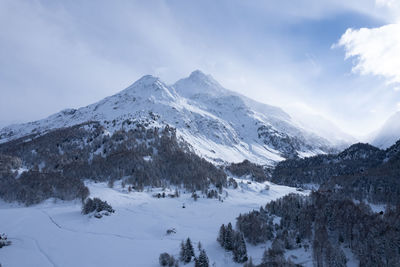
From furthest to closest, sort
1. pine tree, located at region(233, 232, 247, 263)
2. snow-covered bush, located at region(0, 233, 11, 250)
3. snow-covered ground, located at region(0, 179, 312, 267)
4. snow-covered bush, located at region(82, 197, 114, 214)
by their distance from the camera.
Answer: snow-covered bush, located at region(82, 197, 114, 214), pine tree, located at region(233, 232, 247, 263), snow-covered bush, located at region(0, 233, 11, 250), snow-covered ground, located at region(0, 179, 312, 267)

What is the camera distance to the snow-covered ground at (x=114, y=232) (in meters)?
44.9

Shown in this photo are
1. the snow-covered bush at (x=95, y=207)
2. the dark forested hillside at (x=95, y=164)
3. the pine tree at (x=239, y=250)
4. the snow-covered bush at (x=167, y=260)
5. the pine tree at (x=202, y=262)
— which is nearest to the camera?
the pine tree at (x=202, y=262)

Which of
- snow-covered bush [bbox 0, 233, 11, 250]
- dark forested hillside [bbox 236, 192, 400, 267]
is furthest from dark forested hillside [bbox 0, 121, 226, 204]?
dark forested hillside [bbox 236, 192, 400, 267]

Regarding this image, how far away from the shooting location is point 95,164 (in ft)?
454

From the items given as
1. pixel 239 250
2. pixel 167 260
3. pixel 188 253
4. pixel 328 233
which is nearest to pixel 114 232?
pixel 167 260

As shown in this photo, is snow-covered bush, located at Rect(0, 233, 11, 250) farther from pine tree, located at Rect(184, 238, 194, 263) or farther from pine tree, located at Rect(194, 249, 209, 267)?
pine tree, located at Rect(194, 249, 209, 267)

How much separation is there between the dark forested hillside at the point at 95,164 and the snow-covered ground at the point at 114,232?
8.81 metres

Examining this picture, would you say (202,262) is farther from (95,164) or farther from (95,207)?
(95,164)

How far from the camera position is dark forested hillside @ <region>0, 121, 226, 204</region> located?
91625 mm

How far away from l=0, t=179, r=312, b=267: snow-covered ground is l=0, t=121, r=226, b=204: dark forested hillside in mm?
8809

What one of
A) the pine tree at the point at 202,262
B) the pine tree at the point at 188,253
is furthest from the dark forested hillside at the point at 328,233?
the pine tree at the point at 188,253

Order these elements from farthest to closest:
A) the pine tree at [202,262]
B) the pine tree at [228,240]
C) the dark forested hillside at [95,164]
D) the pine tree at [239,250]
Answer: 1. the dark forested hillside at [95,164]
2. the pine tree at [228,240]
3. the pine tree at [239,250]
4. the pine tree at [202,262]

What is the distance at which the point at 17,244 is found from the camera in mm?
48969

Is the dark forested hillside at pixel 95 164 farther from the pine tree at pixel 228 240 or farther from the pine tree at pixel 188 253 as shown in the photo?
the pine tree at pixel 228 240
